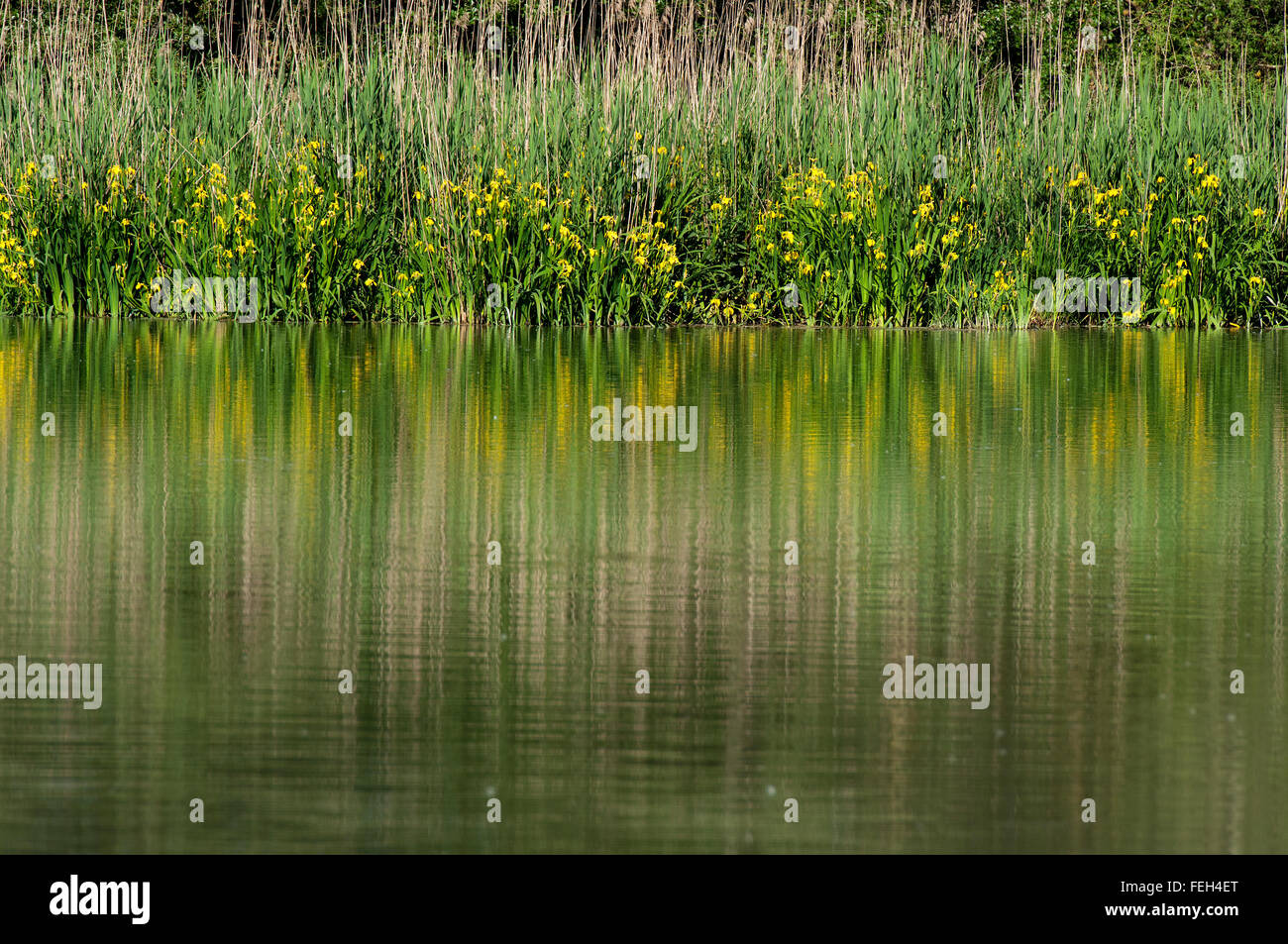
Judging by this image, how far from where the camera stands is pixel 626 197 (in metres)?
18.5

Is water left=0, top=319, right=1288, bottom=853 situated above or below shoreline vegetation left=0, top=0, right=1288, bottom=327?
below

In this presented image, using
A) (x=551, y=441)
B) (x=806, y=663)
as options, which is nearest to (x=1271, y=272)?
(x=551, y=441)

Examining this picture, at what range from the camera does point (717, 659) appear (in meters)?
5.87

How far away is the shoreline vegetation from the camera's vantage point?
59.9 feet

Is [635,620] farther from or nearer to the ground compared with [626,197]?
nearer to the ground

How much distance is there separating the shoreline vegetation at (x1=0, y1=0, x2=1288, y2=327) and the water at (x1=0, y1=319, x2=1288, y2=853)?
5957 millimetres

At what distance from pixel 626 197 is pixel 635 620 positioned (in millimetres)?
12418

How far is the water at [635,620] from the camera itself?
4555 millimetres

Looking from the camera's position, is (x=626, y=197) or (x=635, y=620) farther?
(x=626, y=197)

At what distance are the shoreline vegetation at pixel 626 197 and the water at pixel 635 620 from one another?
5957mm

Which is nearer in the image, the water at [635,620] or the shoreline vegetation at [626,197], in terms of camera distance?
the water at [635,620]

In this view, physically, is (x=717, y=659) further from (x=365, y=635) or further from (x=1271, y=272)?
(x=1271, y=272)

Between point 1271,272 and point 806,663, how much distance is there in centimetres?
1434

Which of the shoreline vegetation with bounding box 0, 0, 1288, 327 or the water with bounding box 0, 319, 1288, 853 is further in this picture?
the shoreline vegetation with bounding box 0, 0, 1288, 327
